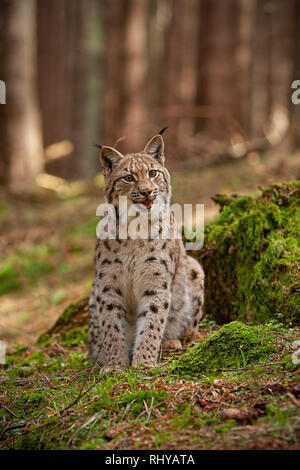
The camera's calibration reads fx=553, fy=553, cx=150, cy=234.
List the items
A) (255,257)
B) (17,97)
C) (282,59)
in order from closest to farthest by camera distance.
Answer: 1. (255,257)
2. (17,97)
3. (282,59)

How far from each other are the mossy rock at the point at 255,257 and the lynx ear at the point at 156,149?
3.91 feet

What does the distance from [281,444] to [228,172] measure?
9.87 m

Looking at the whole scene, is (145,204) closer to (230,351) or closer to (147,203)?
(147,203)

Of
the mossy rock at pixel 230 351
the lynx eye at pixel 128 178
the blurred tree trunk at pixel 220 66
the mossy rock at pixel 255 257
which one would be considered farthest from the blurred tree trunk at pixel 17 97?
the mossy rock at pixel 230 351

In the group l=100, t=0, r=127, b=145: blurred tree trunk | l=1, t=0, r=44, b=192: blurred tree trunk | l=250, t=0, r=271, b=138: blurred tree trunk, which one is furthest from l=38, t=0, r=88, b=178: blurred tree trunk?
l=1, t=0, r=44, b=192: blurred tree trunk

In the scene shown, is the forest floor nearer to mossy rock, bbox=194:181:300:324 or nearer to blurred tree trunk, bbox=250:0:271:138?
mossy rock, bbox=194:181:300:324

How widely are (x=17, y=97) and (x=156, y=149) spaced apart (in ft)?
31.7

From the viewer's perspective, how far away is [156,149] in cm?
534

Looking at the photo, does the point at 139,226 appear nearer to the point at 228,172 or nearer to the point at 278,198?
the point at 278,198

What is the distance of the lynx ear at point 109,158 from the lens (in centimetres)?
521

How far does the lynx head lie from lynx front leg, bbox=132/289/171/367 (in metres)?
0.83

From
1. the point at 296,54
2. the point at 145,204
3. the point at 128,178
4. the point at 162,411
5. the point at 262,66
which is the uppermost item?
the point at 262,66

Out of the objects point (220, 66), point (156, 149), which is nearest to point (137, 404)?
point (156, 149)

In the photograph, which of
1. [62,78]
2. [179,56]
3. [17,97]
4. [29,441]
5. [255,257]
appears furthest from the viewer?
[62,78]
